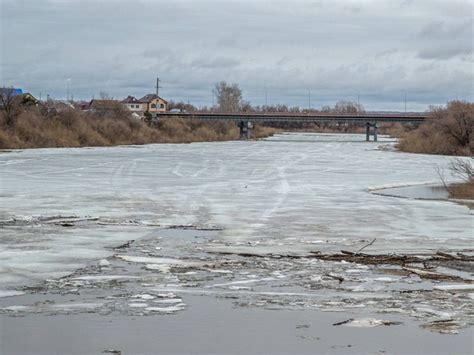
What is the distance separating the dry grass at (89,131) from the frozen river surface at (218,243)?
4707cm

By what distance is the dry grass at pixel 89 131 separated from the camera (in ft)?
253

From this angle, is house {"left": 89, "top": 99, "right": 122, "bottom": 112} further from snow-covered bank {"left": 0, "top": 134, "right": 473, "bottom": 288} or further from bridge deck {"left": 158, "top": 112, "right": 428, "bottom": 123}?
Result: snow-covered bank {"left": 0, "top": 134, "right": 473, "bottom": 288}

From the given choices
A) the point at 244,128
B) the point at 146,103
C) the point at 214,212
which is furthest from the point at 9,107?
the point at 146,103

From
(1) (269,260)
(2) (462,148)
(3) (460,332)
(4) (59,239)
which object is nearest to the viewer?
(3) (460,332)

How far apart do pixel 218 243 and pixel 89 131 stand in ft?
245

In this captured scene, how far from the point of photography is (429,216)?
68.9ft

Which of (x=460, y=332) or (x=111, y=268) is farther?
(x=111, y=268)

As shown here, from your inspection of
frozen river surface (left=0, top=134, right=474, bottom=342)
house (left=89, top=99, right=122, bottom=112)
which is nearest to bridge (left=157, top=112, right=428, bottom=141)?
house (left=89, top=99, right=122, bottom=112)

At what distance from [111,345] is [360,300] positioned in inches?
145

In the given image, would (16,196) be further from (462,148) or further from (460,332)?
(462,148)

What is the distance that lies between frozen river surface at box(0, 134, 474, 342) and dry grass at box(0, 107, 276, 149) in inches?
1853

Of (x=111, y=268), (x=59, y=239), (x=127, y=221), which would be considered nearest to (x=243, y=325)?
(x=111, y=268)

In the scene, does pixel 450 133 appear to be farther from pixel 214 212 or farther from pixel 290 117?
pixel 214 212

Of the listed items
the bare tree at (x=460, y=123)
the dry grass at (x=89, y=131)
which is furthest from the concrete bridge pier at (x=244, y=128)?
the bare tree at (x=460, y=123)
